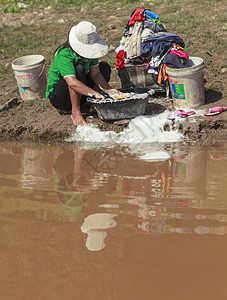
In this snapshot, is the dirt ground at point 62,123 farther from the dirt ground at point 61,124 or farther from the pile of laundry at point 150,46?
the pile of laundry at point 150,46

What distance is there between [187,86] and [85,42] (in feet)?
4.36

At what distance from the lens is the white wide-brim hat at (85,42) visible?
15.3ft

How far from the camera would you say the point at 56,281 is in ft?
8.09

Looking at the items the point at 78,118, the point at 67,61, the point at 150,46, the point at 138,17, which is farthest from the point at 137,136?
the point at 138,17

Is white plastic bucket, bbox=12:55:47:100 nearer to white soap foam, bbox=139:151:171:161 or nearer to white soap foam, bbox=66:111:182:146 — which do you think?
white soap foam, bbox=66:111:182:146

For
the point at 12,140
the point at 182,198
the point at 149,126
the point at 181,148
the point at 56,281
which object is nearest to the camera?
the point at 56,281

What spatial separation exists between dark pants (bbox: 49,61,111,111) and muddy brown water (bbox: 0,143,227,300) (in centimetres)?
104

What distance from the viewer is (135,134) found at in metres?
4.84

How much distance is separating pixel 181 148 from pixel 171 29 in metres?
3.71

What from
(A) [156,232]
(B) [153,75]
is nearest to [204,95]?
(B) [153,75]

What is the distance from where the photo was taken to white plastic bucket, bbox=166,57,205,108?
4930mm

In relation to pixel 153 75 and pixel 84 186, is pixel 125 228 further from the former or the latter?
pixel 153 75

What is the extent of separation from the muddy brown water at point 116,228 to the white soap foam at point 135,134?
42 cm

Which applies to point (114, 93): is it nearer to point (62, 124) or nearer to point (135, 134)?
point (135, 134)
